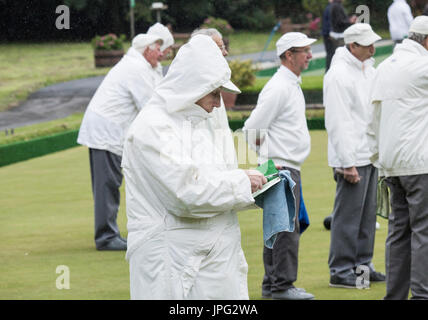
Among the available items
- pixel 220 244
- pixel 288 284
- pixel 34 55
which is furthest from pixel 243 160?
pixel 34 55

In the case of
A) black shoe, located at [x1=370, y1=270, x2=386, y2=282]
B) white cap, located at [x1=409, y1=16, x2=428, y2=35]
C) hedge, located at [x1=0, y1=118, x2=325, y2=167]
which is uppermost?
white cap, located at [x1=409, y1=16, x2=428, y2=35]

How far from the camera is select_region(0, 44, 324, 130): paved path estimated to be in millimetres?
20375

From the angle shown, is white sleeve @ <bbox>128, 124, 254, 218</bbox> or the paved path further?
the paved path

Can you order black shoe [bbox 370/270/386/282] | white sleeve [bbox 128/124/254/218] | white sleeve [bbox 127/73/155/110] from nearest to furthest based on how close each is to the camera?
white sleeve [bbox 128/124/254/218] → black shoe [bbox 370/270/386/282] → white sleeve [bbox 127/73/155/110]

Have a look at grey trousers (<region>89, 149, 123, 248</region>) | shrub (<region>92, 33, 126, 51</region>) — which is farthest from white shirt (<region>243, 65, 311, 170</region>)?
shrub (<region>92, 33, 126, 51</region>)

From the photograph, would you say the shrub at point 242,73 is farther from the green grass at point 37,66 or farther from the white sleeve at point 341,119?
the white sleeve at point 341,119

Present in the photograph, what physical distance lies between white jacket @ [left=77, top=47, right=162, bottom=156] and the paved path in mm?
10752

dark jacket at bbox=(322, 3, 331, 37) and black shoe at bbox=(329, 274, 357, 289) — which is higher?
dark jacket at bbox=(322, 3, 331, 37)

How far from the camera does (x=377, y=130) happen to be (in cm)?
591

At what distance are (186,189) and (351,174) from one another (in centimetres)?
329

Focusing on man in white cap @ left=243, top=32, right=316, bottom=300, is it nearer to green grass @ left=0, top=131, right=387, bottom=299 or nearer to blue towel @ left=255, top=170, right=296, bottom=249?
green grass @ left=0, top=131, right=387, bottom=299

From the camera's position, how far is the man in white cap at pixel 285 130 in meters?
6.38

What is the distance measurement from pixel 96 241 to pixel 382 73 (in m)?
3.63
